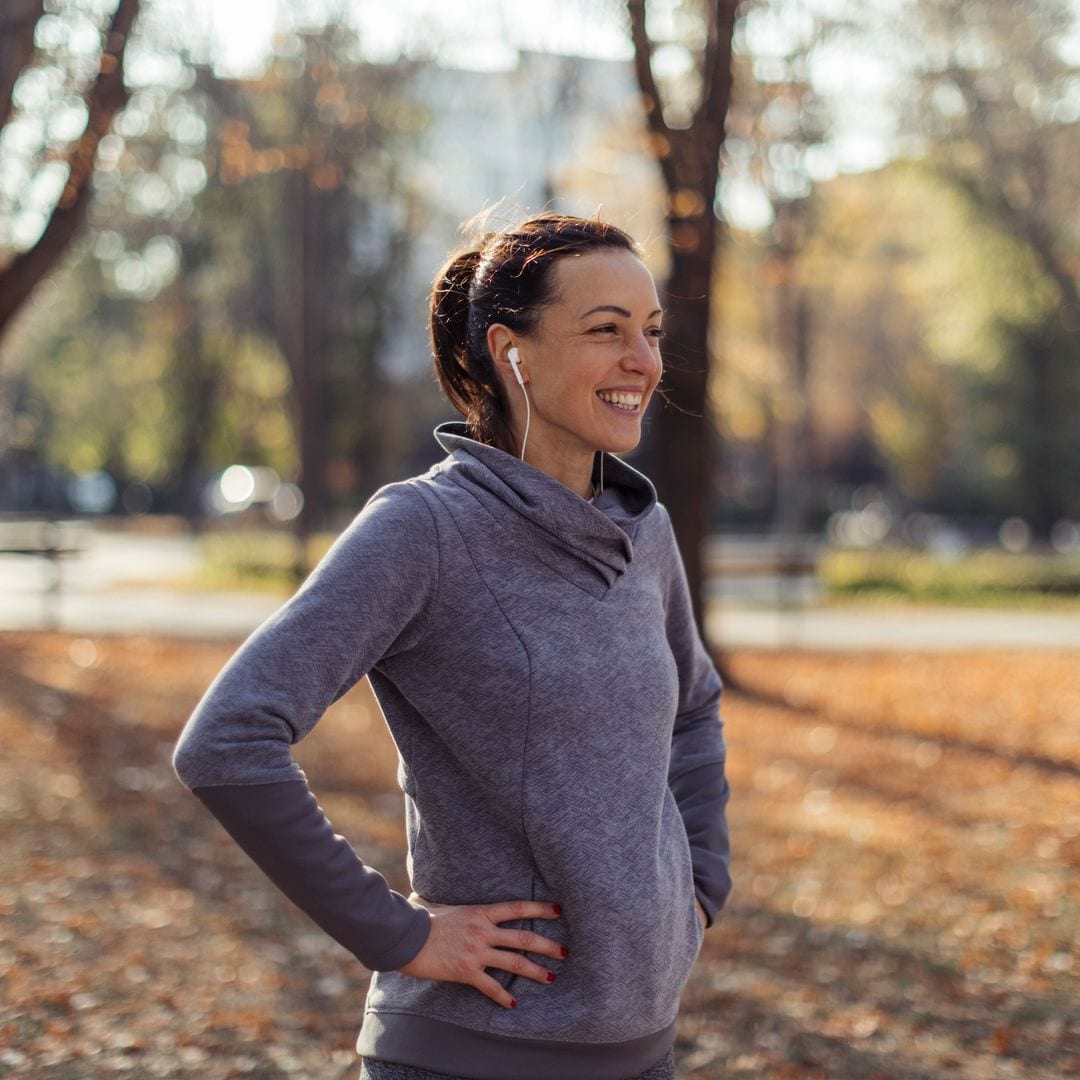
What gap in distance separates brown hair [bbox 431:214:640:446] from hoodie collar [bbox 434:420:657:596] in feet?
0.40

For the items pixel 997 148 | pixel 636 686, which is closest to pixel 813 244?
pixel 997 148

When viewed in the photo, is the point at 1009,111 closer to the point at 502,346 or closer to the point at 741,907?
the point at 741,907

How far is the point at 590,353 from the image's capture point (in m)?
2.28

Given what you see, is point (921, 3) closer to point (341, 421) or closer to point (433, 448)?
point (341, 421)

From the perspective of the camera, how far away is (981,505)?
50.1m

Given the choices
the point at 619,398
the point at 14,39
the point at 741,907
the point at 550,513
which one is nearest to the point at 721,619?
the point at 741,907

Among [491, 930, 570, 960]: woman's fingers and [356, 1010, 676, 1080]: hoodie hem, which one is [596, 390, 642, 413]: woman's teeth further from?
[356, 1010, 676, 1080]: hoodie hem

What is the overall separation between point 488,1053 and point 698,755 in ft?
2.62

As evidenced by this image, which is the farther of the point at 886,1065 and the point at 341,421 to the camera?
the point at 341,421

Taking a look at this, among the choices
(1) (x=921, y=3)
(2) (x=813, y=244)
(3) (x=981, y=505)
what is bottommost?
(3) (x=981, y=505)

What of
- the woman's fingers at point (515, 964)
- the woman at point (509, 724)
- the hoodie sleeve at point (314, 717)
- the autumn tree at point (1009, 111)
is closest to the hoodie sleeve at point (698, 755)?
the woman at point (509, 724)

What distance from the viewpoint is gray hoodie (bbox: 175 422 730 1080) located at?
2.02 metres

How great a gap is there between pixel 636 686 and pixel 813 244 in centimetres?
2397

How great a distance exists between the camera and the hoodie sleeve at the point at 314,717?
6.55 feet
